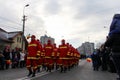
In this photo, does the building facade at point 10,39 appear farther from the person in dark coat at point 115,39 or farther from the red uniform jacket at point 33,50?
the person in dark coat at point 115,39

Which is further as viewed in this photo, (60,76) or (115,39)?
(60,76)

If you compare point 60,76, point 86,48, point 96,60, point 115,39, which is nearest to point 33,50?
point 60,76

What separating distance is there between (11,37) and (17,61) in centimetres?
4240

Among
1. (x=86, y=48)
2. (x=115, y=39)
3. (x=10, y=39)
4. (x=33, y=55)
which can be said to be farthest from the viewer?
(x=86, y=48)

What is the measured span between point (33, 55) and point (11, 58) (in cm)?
1168

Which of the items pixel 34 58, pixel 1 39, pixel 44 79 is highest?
pixel 1 39

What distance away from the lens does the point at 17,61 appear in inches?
1044

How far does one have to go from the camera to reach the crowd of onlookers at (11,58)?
23.2m

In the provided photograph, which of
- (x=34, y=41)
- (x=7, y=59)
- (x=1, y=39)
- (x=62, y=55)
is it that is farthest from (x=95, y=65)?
(x=1, y=39)

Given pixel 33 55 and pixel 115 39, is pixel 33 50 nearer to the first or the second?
pixel 33 55

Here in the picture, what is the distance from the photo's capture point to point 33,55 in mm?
14477

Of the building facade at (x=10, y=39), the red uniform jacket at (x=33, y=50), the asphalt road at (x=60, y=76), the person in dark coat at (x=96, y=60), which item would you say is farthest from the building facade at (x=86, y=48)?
the red uniform jacket at (x=33, y=50)

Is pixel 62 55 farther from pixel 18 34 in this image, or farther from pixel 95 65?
pixel 18 34

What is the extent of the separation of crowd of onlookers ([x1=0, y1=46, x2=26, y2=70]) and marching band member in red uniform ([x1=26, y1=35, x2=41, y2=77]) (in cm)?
858
